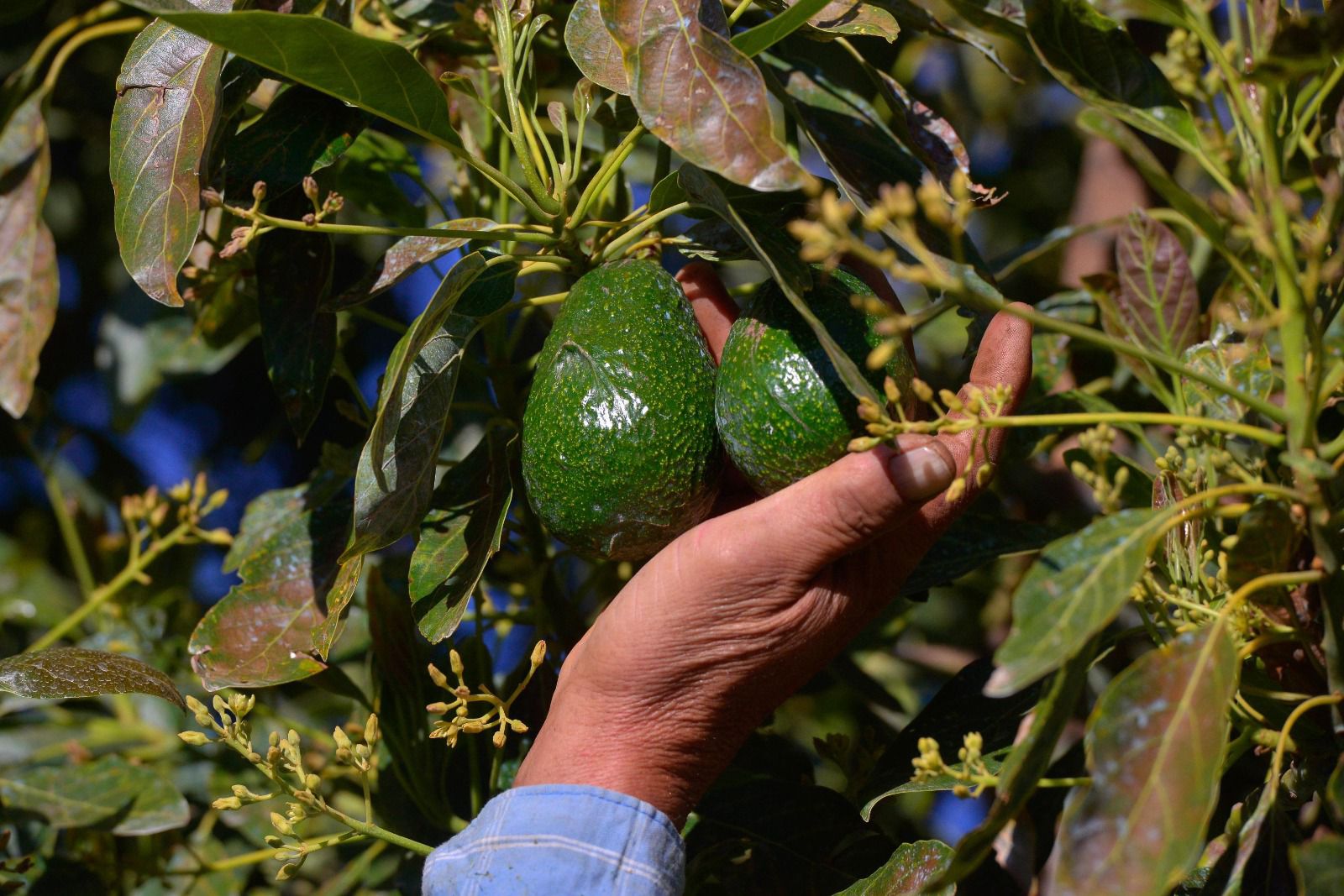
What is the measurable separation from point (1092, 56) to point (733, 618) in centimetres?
80

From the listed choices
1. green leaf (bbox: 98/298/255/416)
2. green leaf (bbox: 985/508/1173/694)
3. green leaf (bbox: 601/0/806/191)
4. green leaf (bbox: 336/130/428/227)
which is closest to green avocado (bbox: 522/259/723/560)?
green leaf (bbox: 601/0/806/191)

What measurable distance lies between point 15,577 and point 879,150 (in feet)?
7.23

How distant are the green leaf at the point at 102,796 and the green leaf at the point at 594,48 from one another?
1315mm

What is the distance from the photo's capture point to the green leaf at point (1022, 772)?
1036mm

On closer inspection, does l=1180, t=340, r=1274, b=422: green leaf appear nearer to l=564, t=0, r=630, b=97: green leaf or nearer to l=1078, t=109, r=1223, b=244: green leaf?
l=1078, t=109, r=1223, b=244: green leaf

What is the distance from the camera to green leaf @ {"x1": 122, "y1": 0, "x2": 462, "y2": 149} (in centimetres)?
114

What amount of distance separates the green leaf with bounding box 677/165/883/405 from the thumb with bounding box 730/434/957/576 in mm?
72

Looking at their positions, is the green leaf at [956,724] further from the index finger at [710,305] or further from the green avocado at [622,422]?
the index finger at [710,305]

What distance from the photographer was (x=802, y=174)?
1.09 metres

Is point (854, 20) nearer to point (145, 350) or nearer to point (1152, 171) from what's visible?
point (1152, 171)

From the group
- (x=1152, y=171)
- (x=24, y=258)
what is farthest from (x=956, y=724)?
(x=24, y=258)

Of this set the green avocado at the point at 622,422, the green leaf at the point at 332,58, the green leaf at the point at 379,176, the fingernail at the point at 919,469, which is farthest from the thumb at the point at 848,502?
the green leaf at the point at 379,176

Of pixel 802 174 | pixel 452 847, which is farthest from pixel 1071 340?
pixel 452 847

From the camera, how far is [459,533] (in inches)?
60.5
